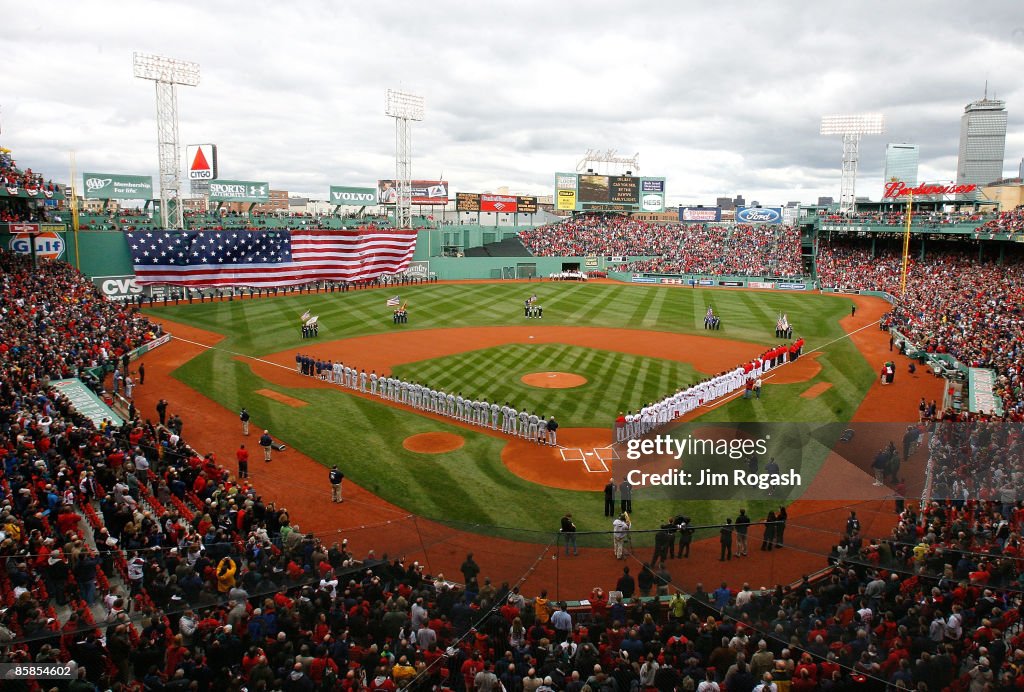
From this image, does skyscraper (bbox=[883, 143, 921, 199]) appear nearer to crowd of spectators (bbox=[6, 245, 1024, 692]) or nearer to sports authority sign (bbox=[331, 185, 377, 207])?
sports authority sign (bbox=[331, 185, 377, 207])

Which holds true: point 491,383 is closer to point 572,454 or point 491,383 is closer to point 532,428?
point 532,428

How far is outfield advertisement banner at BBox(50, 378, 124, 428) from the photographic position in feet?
70.0

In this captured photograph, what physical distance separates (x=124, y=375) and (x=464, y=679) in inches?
904

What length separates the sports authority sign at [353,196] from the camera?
7351 centimetres

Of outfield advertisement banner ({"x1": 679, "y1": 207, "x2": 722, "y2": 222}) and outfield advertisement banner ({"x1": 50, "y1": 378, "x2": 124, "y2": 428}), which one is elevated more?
outfield advertisement banner ({"x1": 679, "y1": 207, "x2": 722, "y2": 222})

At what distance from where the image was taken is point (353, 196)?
245 feet

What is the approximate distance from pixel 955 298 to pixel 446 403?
120ft

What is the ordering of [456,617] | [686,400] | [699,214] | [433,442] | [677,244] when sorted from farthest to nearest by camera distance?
[699,214], [677,244], [686,400], [433,442], [456,617]

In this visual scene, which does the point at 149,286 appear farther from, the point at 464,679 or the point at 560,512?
the point at 464,679

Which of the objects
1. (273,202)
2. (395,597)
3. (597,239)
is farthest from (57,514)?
(273,202)

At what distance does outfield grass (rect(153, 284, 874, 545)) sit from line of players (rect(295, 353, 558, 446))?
2.86 feet

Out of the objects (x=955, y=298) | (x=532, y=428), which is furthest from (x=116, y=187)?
(x=955, y=298)

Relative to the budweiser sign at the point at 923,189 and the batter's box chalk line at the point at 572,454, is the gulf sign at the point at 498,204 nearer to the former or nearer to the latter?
the budweiser sign at the point at 923,189

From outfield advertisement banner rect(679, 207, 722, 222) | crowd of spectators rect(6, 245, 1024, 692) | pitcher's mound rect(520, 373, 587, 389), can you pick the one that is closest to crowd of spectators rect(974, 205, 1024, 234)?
pitcher's mound rect(520, 373, 587, 389)
